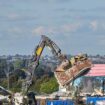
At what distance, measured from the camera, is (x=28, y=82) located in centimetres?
6412

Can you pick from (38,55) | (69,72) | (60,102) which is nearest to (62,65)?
(69,72)

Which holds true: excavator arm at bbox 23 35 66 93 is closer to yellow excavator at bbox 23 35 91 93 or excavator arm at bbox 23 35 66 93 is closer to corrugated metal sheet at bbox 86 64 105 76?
yellow excavator at bbox 23 35 91 93

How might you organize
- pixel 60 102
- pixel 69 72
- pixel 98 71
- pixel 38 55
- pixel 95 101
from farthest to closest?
pixel 98 71 < pixel 60 102 < pixel 95 101 < pixel 69 72 < pixel 38 55

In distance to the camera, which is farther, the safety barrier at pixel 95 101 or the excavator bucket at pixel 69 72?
the safety barrier at pixel 95 101

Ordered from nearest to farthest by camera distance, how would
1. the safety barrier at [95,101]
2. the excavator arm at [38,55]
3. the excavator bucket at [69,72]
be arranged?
the excavator arm at [38,55]
the excavator bucket at [69,72]
the safety barrier at [95,101]

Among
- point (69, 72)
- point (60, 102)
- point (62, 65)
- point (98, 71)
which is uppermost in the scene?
point (98, 71)

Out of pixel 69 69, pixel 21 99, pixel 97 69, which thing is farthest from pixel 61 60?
pixel 97 69

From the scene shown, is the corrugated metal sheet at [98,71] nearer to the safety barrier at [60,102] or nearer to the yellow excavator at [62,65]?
the safety barrier at [60,102]

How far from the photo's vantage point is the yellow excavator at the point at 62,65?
6456 cm

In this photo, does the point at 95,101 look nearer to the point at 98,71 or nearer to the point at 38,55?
the point at 38,55

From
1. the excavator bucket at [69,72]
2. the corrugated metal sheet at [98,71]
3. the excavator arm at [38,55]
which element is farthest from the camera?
the corrugated metal sheet at [98,71]

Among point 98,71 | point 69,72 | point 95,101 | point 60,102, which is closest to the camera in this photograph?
point 69,72

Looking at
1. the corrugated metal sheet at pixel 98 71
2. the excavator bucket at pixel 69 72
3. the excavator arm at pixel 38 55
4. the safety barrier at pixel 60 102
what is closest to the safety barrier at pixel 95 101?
the safety barrier at pixel 60 102

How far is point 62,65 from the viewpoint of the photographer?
6650cm
